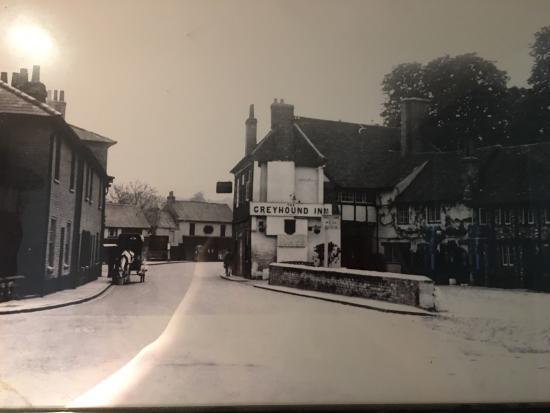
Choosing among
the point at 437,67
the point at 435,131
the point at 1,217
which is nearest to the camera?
the point at 1,217

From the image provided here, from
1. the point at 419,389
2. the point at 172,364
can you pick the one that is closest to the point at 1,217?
the point at 172,364

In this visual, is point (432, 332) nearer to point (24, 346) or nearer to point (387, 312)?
point (387, 312)

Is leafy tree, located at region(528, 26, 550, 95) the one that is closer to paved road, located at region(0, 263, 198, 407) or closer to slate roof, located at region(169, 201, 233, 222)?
slate roof, located at region(169, 201, 233, 222)

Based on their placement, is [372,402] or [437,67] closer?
[372,402]

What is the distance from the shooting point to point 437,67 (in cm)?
429

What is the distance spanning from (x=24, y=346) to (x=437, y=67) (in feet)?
14.2

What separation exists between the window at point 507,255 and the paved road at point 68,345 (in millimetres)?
3633

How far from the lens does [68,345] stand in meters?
3.38

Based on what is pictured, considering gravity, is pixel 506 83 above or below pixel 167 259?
above

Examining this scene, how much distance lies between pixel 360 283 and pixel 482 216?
2409mm

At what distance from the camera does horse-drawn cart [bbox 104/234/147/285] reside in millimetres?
5332

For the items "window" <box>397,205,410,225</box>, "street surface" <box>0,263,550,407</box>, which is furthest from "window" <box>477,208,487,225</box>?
"street surface" <box>0,263,550,407</box>

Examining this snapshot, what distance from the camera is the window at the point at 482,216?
6.46 meters

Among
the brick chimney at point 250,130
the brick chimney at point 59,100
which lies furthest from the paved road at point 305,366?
the brick chimney at point 59,100
